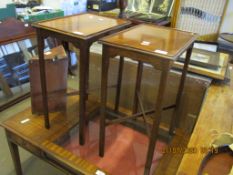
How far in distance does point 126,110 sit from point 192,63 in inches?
23.5

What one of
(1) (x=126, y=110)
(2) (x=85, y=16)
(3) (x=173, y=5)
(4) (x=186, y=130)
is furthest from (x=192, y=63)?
(3) (x=173, y=5)

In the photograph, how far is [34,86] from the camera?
1441 millimetres

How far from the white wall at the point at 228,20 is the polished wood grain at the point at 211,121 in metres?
1.19

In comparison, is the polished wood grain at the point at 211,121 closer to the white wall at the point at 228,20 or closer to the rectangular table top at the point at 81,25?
the rectangular table top at the point at 81,25

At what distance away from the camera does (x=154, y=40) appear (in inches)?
40.8

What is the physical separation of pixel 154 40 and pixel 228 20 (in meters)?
1.85

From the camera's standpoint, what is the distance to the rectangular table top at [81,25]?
1076 millimetres

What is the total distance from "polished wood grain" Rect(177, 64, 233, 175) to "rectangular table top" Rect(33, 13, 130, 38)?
70 cm

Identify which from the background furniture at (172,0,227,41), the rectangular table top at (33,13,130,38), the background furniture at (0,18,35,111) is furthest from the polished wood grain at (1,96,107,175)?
the background furniture at (172,0,227,41)

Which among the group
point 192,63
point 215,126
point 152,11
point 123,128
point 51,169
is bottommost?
point 51,169

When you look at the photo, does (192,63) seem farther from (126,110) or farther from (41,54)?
(41,54)

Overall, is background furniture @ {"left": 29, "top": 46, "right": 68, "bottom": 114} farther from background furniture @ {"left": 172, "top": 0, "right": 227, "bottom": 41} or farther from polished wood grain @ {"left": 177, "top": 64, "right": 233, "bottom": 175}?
background furniture @ {"left": 172, "top": 0, "right": 227, "bottom": 41}

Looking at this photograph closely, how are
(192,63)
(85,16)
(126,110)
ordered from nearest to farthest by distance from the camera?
1. (85,16)
2. (192,63)
3. (126,110)

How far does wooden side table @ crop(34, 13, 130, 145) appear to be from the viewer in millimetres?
1037
